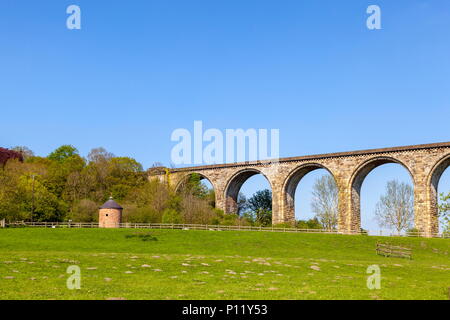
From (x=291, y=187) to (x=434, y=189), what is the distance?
16.1 m

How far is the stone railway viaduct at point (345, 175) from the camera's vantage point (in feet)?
149

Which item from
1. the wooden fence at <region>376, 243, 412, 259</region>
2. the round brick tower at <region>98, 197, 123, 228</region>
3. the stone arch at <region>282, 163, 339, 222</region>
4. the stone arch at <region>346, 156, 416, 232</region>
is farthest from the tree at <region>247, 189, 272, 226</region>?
the wooden fence at <region>376, 243, 412, 259</region>

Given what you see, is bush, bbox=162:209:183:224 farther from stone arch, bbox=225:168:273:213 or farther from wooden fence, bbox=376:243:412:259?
wooden fence, bbox=376:243:412:259

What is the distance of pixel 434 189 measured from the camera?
4584 centimetres

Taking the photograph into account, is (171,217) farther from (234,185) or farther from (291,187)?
(291,187)

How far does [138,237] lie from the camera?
1453 inches

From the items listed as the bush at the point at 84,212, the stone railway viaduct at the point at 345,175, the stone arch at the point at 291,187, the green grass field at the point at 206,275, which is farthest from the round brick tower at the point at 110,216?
the stone arch at the point at 291,187

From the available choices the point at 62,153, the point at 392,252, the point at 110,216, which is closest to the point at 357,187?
the point at 392,252

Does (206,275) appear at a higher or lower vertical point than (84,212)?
lower

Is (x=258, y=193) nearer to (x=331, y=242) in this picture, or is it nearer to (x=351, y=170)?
(x=351, y=170)

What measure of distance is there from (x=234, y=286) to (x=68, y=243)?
2216 cm

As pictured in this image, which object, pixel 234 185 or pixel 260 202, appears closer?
pixel 234 185
